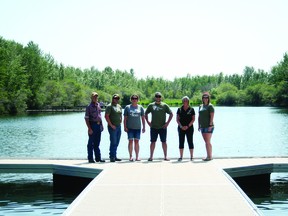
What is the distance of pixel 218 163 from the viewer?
13.2m

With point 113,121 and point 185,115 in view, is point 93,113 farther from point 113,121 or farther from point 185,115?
point 185,115

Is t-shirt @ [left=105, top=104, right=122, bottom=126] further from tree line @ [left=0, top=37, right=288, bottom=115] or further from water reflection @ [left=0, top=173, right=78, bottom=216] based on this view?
tree line @ [left=0, top=37, right=288, bottom=115]

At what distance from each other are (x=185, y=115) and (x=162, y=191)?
3964 mm

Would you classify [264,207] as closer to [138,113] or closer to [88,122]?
[138,113]

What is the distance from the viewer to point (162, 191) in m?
9.68

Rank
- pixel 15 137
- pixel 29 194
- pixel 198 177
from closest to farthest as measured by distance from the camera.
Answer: pixel 198 177
pixel 29 194
pixel 15 137

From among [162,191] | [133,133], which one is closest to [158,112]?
[133,133]

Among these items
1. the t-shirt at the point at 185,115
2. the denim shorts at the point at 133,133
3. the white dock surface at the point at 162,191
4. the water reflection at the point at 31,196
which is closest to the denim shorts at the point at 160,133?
the denim shorts at the point at 133,133

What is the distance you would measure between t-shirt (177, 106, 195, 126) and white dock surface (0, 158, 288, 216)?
41.0 inches

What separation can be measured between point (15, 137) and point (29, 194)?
23371mm

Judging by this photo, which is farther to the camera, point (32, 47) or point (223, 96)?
point (223, 96)

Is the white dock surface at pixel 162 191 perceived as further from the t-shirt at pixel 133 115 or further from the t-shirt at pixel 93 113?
the t-shirt at pixel 93 113

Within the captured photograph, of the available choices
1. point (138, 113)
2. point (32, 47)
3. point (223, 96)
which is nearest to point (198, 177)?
point (138, 113)

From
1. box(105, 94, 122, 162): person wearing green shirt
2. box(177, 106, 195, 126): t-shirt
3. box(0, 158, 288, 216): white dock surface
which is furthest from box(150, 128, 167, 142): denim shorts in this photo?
box(105, 94, 122, 162): person wearing green shirt
